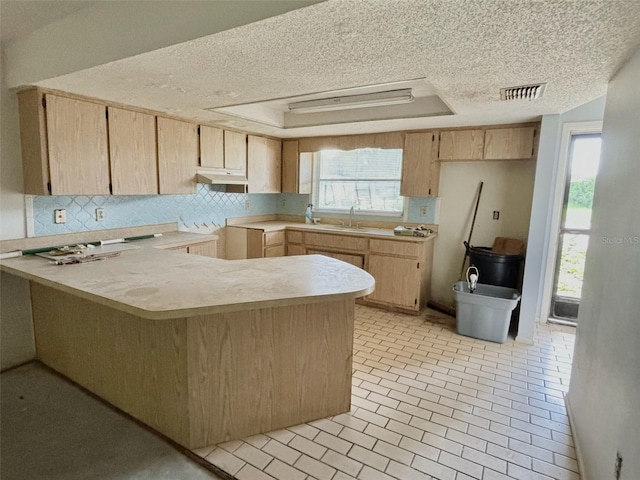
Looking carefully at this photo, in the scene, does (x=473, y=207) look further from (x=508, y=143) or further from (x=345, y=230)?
(x=345, y=230)

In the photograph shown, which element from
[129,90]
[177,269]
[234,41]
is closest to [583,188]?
[234,41]

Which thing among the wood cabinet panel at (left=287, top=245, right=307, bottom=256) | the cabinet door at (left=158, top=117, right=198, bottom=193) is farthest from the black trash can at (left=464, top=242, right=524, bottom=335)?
the cabinet door at (left=158, top=117, right=198, bottom=193)

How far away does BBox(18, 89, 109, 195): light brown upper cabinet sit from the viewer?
2.52m

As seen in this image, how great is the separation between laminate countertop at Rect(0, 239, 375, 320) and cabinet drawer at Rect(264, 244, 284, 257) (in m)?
1.78

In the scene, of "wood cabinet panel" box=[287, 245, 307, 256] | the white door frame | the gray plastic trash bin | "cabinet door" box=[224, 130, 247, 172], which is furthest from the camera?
"wood cabinet panel" box=[287, 245, 307, 256]

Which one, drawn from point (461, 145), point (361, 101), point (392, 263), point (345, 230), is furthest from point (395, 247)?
point (361, 101)

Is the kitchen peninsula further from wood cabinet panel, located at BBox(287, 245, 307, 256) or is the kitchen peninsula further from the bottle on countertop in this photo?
the bottle on countertop

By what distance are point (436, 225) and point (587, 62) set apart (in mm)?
2638

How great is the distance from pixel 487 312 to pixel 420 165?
1766 millimetres

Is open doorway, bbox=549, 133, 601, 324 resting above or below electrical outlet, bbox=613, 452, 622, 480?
above

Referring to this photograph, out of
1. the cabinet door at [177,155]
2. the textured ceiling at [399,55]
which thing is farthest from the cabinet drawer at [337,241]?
the textured ceiling at [399,55]

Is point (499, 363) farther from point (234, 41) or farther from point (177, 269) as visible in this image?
point (234, 41)

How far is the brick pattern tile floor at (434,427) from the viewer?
184cm

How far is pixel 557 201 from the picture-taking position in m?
3.74
